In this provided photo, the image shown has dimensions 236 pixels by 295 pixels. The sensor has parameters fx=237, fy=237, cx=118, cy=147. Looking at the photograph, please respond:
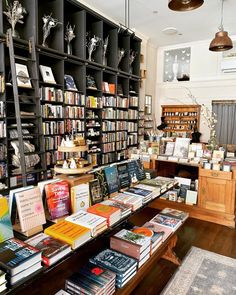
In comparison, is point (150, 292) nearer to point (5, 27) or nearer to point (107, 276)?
point (107, 276)

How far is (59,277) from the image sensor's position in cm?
216

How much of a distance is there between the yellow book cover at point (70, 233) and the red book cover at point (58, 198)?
0.13 meters

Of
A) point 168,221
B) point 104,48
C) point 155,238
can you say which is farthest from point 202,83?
point 155,238

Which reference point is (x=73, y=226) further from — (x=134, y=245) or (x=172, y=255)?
(x=172, y=255)

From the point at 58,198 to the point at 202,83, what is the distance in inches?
255

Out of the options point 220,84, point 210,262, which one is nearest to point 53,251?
point 210,262

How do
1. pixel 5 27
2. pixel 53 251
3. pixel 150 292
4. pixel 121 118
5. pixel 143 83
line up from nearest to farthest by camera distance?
pixel 53 251
pixel 150 292
pixel 5 27
pixel 121 118
pixel 143 83

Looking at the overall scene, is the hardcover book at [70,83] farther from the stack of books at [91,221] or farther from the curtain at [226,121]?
the curtain at [226,121]

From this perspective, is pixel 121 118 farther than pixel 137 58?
No

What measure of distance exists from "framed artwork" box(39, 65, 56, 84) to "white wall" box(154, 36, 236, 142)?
4483 mm

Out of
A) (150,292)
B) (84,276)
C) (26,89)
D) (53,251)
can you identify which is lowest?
(150,292)

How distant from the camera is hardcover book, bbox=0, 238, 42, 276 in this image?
104 centimetres

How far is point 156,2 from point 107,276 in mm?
4997

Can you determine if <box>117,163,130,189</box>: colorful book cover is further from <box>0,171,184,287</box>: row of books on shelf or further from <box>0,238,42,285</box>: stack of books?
<box>0,238,42,285</box>: stack of books
